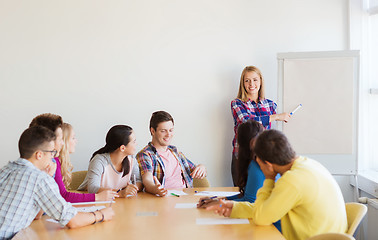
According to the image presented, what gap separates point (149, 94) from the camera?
4492mm

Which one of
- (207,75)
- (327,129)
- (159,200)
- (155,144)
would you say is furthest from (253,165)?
(207,75)

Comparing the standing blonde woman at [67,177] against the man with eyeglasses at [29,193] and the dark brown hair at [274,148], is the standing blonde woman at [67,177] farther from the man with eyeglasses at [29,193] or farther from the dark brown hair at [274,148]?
the dark brown hair at [274,148]

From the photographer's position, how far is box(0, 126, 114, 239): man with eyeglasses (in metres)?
2.02

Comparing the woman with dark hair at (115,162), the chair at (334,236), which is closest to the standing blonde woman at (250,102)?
the woman with dark hair at (115,162)

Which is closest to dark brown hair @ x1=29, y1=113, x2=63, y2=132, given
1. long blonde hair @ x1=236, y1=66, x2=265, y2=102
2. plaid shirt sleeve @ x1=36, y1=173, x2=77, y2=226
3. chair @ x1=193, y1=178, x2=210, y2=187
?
plaid shirt sleeve @ x1=36, y1=173, x2=77, y2=226

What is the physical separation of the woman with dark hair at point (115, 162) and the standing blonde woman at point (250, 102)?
1.34 m

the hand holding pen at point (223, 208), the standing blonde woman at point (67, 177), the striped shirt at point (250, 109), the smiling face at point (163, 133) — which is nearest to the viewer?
the hand holding pen at point (223, 208)

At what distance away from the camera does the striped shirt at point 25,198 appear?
6.61ft

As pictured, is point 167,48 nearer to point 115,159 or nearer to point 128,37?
point 128,37

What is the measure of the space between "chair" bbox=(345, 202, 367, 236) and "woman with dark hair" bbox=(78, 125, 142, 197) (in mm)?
1513

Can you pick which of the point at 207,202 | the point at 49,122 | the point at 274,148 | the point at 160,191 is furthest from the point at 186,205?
the point at 49,122

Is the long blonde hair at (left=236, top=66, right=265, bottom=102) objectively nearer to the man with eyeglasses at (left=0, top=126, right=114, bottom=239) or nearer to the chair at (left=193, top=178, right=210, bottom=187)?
the chair at (left=193, top=178, right=210, bottom=187)

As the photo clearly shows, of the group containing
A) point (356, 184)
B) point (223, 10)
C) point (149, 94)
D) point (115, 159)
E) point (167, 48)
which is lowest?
point (356, 184)

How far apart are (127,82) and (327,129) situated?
2101mm
